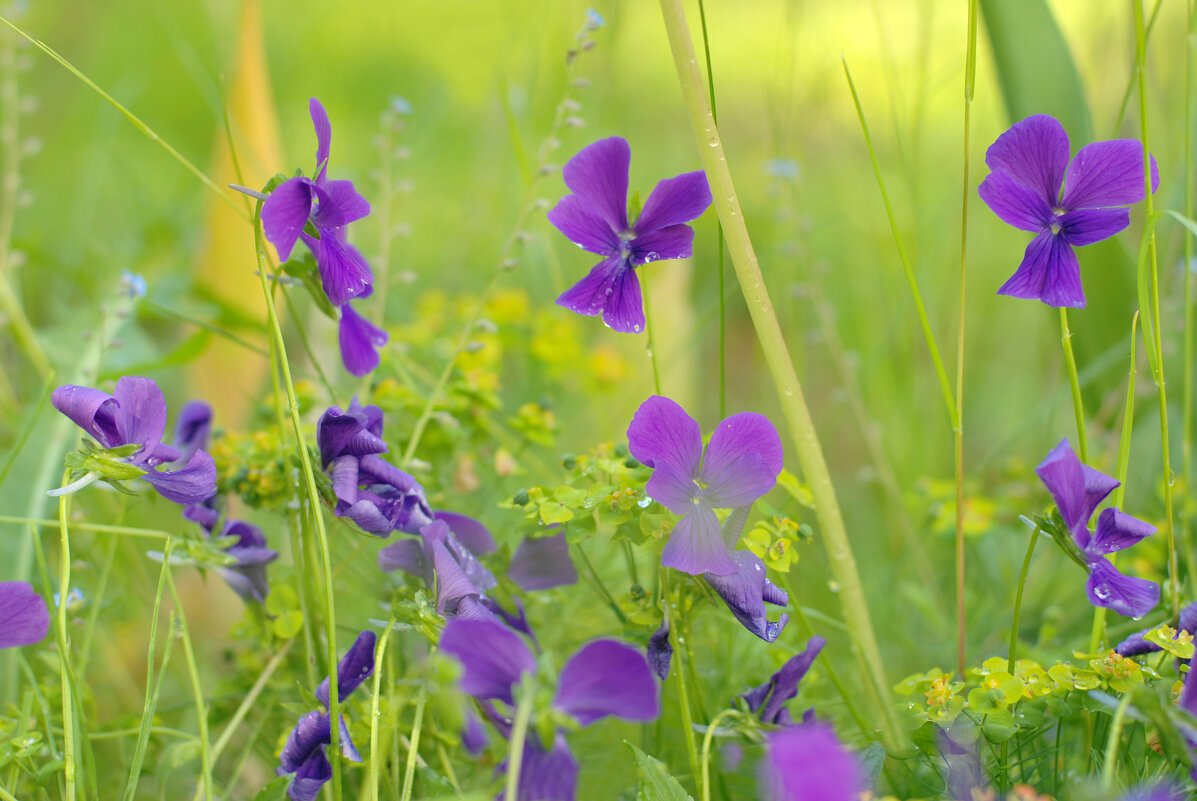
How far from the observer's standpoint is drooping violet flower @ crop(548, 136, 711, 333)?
46 centimetres

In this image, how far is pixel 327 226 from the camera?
468mm

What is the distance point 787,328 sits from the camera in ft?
4.59

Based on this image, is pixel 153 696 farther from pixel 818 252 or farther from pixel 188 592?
pixel 818 252

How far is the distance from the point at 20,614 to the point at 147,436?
0.10 metres

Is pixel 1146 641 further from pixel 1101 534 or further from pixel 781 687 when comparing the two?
pixel 781 687

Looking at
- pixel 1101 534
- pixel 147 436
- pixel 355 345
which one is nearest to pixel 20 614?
pixel 147 436

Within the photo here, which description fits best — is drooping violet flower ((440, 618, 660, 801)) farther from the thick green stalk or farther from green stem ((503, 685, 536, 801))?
the thick green stalk

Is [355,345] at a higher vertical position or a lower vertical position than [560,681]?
higher

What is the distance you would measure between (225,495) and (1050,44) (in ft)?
2.40

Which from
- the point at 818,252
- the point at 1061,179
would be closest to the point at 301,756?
the point at 1061,179

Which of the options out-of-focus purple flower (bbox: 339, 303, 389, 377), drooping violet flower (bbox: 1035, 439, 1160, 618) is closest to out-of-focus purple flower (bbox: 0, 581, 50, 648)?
out-of-focus purple flower (bbox: 339, 303, 389, 377)

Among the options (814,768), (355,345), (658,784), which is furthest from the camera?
(355,345)

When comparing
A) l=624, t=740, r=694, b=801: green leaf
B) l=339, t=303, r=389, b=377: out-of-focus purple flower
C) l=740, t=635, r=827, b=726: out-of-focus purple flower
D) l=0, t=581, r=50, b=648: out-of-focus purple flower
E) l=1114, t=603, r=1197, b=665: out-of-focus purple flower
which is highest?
l=339, t=303, r=389, b=377: out-of-focus purple flower

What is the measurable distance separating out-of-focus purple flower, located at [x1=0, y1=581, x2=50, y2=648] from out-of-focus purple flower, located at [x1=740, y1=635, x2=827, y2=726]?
0.35m
